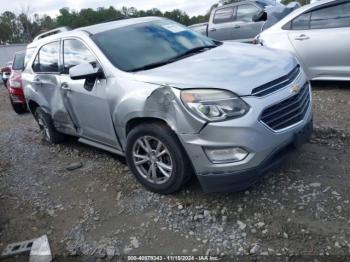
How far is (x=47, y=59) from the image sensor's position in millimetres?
5539

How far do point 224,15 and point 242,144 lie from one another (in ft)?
Result: 31.1

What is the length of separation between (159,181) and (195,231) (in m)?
0.73

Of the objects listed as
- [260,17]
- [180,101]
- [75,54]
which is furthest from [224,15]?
[180,101]

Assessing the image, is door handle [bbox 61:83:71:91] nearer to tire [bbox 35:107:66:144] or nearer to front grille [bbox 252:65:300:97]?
tire [bbox 35:107:66:144]

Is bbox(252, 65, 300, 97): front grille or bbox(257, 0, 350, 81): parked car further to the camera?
bbox(257, 0, 350, 81): parked car

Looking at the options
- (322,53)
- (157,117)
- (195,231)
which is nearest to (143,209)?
(195,231)

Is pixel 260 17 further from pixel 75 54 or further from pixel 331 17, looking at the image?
pixel 75 54

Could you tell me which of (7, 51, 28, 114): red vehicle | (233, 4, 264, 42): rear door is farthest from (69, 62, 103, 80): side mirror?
(233, 4, 264, 42): rear door

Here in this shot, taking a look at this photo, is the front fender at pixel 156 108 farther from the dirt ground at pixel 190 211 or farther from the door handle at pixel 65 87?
the door handle at pixel 65 87

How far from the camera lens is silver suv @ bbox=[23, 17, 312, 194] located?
3289 mm

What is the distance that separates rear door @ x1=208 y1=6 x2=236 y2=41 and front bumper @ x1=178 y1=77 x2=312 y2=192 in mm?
8561

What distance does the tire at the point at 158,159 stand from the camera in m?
3.58

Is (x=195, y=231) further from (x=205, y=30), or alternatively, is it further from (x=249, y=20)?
(x=205, y=30)

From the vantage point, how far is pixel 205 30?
12.7 meters
